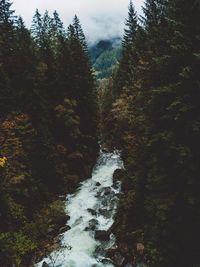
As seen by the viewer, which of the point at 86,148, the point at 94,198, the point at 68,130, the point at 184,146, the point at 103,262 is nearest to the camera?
the point at 184,146

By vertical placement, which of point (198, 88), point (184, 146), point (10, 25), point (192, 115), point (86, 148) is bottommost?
point (86, 148)

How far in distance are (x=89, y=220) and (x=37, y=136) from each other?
8935 millimetres

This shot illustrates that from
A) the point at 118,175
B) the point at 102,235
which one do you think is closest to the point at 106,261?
the point at 102,235

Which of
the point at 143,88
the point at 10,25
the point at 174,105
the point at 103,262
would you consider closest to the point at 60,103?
the point at 10,25

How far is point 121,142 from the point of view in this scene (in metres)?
48.0

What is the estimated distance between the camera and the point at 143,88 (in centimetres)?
2653

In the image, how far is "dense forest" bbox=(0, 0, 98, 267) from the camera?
88.2ft

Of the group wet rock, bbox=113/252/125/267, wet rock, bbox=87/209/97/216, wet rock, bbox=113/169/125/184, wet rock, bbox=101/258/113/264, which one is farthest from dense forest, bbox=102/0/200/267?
wet rock, bbox=113/169/125/184

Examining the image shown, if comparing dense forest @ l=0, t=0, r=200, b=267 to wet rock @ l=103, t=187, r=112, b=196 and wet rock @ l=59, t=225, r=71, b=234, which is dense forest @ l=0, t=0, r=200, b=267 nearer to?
wet rock @ l=59, t=225, r=71, b=234

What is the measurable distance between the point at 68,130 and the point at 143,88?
19.7 meters

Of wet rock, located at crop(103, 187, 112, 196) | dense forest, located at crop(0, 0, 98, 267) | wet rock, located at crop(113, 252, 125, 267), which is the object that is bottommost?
wet rock, located at crop(113, 252, 125, 267)

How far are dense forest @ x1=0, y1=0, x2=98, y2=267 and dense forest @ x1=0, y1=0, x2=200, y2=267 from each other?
11 centimetres

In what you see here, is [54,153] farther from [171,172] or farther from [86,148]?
[171,172]

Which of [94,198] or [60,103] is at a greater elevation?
[60,103]
